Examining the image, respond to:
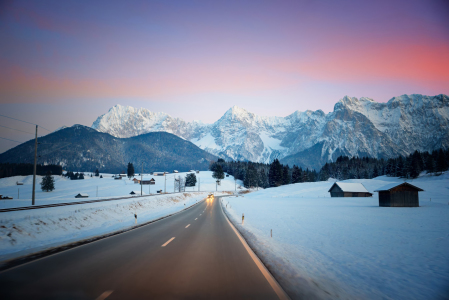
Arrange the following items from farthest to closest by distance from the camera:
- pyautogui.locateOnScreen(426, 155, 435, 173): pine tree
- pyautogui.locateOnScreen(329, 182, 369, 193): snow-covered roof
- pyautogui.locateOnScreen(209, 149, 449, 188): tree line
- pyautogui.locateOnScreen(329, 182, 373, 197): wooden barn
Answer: pyautogui.locateOnScreen(209, 149, 449, 188): tree line < pyautogui.locateOnScreen(426, 155, 435, 173): pine tree < pyautogui.locateOnScreen(329, 182, 369, 193): snow-covered roof < pyautogui.locateOnScreen(329, 182, 373, 197): wooden barn

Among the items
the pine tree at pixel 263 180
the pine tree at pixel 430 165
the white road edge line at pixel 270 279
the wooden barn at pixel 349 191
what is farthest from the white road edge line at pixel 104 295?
the pine tree at pixel 263 180

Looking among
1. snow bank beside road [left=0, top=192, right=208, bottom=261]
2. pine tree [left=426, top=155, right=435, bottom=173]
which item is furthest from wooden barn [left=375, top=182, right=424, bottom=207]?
pine tree [left=426, top=155, right=435, bottom=173]

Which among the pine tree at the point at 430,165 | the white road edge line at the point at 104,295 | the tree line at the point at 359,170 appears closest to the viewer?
the white road edge line at the point at 104,295

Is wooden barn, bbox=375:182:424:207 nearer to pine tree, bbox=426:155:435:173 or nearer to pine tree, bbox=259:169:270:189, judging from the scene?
pine tree, bbox=426:155:435:173

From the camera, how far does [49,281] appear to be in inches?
247

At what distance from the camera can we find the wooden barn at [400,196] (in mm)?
43250

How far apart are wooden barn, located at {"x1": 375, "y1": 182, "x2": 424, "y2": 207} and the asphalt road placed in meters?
45.1

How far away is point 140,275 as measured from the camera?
22.7 ft

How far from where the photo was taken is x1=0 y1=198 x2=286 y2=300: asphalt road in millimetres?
5617

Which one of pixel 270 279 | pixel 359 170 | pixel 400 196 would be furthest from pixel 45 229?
pixel 359 170

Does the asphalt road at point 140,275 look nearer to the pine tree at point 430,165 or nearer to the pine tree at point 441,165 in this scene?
the pine tree at point 430,165

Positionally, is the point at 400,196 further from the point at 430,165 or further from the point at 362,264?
the point at 430,165

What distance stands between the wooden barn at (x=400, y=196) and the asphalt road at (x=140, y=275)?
45137mm

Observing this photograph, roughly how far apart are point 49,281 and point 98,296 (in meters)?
2.11
